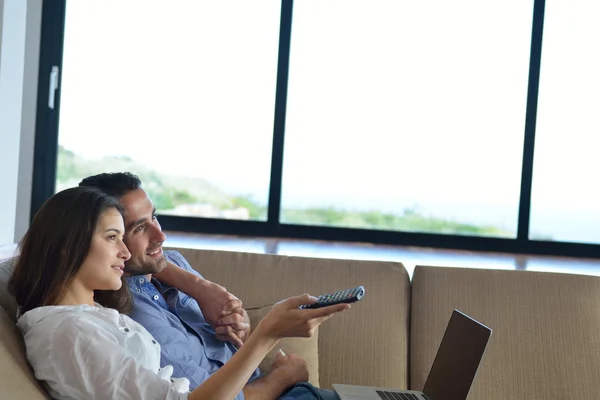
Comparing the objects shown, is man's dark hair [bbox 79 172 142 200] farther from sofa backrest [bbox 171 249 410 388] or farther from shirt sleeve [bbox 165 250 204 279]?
sofa backrest [bbox 171 249 410 388]

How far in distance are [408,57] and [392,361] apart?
4440 millimetres

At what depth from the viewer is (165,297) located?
1.98m

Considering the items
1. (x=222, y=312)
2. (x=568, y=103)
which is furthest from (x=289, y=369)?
(x=568, y=103)

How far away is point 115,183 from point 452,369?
34.3 inches

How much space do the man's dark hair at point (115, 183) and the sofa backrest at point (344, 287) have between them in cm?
48

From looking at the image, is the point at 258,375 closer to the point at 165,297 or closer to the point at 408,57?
the point at 165,297

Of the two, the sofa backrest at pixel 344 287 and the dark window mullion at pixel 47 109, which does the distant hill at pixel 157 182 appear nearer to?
the dark window mullion at pixel 47 109

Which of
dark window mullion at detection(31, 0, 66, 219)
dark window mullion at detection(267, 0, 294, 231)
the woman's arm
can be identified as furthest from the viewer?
dark window mullion at detection(267, 0, 294, 231)

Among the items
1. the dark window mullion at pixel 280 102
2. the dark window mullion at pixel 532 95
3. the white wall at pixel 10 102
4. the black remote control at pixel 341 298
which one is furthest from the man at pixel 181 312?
the dark window mullion at pixel 532 95

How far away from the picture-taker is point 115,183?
1.78 m

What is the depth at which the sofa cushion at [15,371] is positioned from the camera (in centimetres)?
122

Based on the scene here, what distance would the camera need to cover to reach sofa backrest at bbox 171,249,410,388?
212cm

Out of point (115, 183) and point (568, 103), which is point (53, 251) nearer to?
point (115, 183)

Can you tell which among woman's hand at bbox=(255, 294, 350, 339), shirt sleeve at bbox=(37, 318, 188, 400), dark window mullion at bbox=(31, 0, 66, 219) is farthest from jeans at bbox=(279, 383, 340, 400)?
dark window mullion at bbox=(31, 0, 66, 219)
